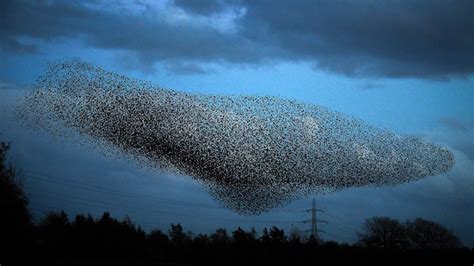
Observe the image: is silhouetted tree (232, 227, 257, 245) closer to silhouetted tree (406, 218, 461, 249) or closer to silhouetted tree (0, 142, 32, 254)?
silhouetted tree (0, 142, 32, 254)

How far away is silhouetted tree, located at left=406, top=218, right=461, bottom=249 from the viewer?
93938 mm

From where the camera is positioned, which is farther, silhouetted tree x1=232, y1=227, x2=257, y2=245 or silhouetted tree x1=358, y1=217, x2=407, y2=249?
silhouetted tree x1=358, y1=217, x2=407, y2=249

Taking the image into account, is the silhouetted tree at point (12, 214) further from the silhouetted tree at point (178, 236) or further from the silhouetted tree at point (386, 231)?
the silhouetted tree at point (386, 231)

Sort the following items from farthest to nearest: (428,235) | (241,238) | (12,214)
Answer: (428,235)
(241,238)
(12,214)

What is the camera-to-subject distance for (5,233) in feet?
83.0

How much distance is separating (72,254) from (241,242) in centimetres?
1208

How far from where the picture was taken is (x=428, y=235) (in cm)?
9506

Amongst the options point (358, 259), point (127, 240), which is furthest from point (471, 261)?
point (127, 240)

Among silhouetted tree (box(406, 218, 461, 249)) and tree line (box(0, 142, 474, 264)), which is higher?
silhouetted tree (box(406, 218, 461, 249))

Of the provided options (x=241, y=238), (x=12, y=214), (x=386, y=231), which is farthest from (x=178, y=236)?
(x=386, y=231)

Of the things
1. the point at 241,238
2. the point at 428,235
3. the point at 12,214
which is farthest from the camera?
the point at 428,235

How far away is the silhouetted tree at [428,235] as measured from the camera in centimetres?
9394

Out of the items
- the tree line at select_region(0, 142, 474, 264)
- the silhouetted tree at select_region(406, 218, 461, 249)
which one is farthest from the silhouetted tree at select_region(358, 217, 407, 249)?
the tree line at select_region(0, 142, 474, 264)

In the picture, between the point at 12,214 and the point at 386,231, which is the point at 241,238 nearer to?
the point at 12,214
